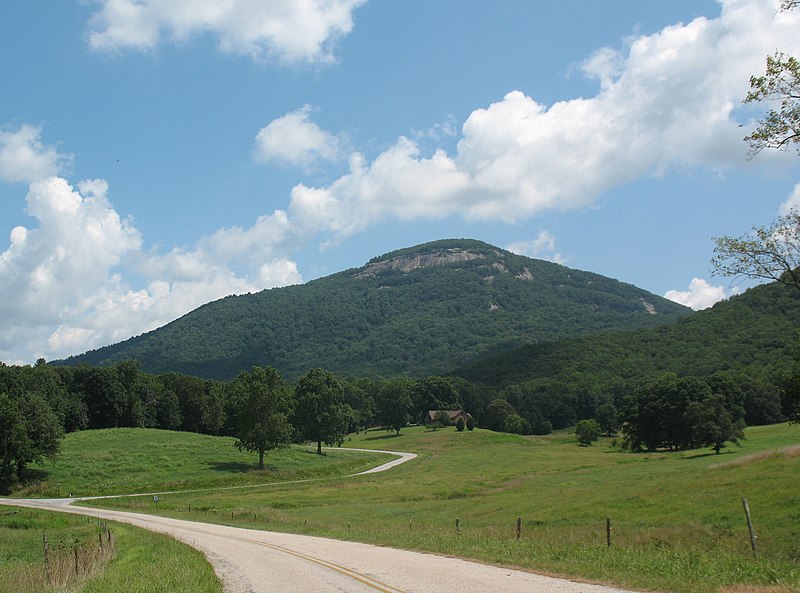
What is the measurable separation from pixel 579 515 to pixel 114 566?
2336 centimetres

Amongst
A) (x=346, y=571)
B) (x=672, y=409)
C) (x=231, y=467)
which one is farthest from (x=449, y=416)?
(x=346, y=571)

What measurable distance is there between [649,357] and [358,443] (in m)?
114

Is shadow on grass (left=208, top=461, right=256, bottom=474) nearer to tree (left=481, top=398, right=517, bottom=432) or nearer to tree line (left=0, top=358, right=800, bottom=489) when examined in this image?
tree line (left=0, top=358, right=800, bottom=489)

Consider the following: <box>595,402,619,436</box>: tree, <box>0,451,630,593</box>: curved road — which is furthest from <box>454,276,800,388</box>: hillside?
<box>0,451,630,593</box>: curved road

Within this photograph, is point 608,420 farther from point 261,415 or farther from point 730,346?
point 261,415

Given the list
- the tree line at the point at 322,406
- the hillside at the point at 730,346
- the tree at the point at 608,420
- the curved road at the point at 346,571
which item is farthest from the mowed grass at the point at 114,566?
the tree at the point at 608,420

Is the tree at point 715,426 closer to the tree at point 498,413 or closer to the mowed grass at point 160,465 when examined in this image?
the mowed grass at point 160,465

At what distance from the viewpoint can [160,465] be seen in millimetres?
71750

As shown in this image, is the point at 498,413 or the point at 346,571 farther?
the point at 498,413

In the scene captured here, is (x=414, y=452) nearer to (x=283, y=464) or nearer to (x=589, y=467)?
(x=283, y=464)

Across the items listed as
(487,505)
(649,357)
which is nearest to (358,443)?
(487,505)

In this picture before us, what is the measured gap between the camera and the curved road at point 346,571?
13406mm

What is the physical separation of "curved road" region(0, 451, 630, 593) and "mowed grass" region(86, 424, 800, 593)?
1453 millimetres

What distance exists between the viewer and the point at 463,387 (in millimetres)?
177750
